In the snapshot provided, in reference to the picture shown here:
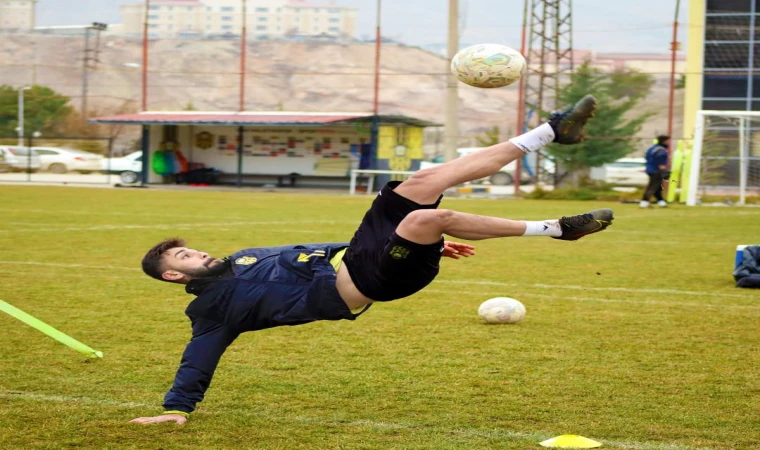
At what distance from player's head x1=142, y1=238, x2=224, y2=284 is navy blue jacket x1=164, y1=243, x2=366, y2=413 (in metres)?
0.05

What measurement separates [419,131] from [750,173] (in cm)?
1344

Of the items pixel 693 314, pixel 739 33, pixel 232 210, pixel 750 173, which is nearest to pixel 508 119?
pixel 739 33

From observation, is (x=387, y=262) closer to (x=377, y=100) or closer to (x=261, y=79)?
(x=377, y=100)

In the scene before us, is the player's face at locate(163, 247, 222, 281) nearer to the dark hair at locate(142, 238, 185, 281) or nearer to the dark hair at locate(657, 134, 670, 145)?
the dark hair at locate(142, 238, 185, 281)

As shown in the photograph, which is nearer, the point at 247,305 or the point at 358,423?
the point at 358,423

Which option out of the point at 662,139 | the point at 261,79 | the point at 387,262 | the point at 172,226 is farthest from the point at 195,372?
the point at 261,79

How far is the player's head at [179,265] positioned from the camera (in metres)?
5.35

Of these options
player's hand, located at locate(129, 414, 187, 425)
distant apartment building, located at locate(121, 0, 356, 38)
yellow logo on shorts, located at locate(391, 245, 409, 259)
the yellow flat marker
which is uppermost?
distant apartment building, located at locate(121, 0, 356, 38)

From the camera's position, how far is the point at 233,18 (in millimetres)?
73062

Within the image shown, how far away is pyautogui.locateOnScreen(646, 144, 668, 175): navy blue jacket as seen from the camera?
24156 mm

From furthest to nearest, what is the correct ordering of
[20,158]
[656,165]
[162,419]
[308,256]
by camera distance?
[20,158], [656,165], [308,256], [162,419]

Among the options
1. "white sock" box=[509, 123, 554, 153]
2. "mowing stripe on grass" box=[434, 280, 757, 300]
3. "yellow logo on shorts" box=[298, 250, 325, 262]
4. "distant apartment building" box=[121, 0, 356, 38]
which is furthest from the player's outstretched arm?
"distant apartment building" box=[121, 0, 356, 38]

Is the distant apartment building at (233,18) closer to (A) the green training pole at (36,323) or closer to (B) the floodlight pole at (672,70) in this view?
(B) the floodlight pole at (672,70)

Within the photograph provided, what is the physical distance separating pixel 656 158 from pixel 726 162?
3126mm
